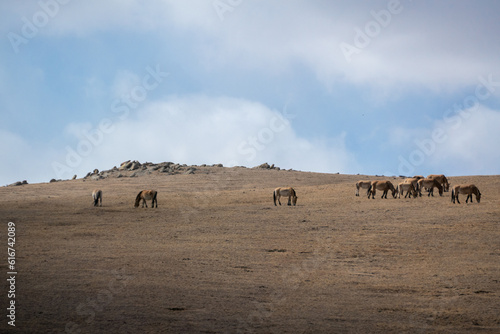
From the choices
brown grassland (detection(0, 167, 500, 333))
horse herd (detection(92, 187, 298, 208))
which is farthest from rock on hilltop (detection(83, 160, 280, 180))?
brown grassland (detection(0, 167, 500, 333))

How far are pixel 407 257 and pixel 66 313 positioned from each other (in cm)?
1218

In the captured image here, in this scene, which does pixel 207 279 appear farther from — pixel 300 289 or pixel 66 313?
pixel 66 313

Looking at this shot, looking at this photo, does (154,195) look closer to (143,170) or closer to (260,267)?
(260,267)

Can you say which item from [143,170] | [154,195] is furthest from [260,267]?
[143,170]

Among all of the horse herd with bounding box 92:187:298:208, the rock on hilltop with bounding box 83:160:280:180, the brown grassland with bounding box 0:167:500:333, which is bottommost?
the brown grassland with bounding box 0:167:500:333

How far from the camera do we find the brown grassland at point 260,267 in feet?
35.2

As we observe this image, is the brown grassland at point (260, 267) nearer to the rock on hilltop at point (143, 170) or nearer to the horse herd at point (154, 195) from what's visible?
the horse herd at point (154, 195)

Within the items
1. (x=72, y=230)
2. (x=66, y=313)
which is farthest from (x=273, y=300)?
(x=72, y=230)

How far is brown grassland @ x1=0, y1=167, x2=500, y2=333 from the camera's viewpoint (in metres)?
10.7

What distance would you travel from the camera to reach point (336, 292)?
44.1 ft

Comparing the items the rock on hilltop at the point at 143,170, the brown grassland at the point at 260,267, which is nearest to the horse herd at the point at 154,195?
the brown grassland at the point at 260,267

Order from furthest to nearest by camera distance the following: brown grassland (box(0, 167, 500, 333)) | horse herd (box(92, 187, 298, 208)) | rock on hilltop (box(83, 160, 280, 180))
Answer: rock on hilltop (box(83, 160, 280, 180)), horse herd (box(92, 187, 298, 208)), brown grassland (box(0, 167, 500, 333))

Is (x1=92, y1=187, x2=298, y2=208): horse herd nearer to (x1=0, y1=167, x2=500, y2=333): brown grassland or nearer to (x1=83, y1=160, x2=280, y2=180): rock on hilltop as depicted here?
(x1=0, y1=167, x2=500, y2=333): brown grassland

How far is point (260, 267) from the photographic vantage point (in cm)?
1664
